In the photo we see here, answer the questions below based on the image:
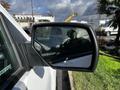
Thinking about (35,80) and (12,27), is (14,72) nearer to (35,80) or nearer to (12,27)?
(35,80)

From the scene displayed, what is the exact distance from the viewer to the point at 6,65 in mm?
1817

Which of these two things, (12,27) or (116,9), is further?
(116,9)

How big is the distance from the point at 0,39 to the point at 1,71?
0.67 feet

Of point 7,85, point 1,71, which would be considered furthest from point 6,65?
point 7,85

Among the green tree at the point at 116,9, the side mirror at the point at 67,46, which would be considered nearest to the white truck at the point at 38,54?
the side mirror at the point at 67,46

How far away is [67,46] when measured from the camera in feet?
6.31

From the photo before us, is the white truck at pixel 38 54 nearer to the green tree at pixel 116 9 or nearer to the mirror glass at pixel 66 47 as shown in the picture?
the mirror glass at pixel 66 47

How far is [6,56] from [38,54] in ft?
0.64

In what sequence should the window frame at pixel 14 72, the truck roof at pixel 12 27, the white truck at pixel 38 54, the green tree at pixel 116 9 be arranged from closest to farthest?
the window frame at pixel 14 72 → the white truck at pixel 38 54 → the truck roof at pixel 12 27 → the green tree at pixel 116 9

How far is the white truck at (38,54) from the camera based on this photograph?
1.78m

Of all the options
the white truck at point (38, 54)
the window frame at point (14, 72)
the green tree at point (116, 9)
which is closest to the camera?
the window frame at point (14, 72)

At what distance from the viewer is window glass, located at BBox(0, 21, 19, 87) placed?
1792 millimetres

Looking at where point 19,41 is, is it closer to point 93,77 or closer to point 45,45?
point 45,45

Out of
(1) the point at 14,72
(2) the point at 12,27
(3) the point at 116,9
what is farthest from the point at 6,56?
(3) the point at 116,9
